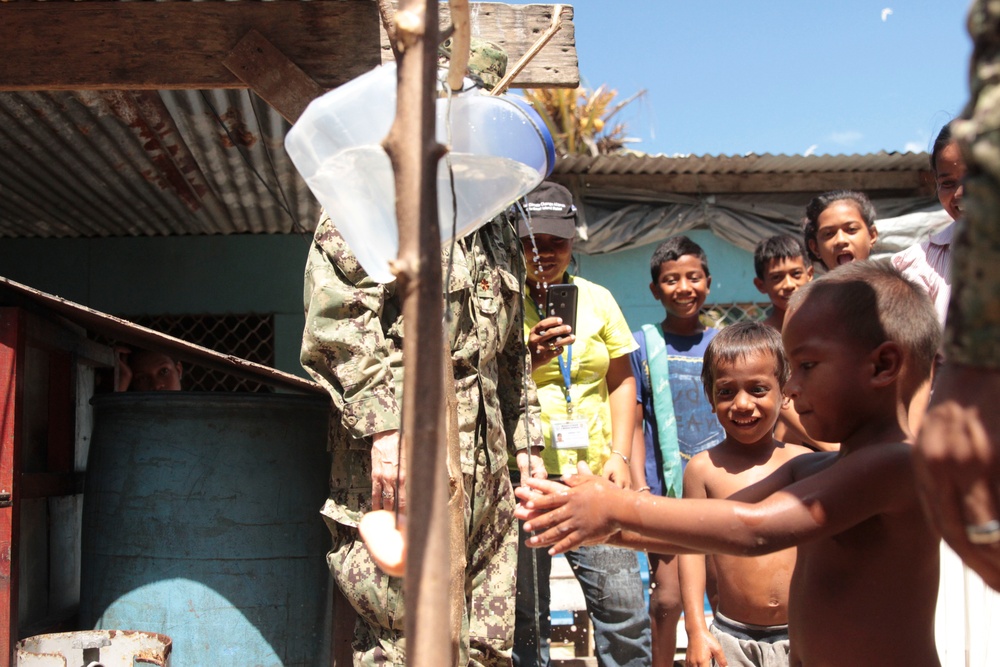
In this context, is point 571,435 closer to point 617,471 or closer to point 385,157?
point 617,471

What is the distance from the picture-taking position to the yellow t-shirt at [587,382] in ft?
10.6

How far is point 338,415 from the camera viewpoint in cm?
252

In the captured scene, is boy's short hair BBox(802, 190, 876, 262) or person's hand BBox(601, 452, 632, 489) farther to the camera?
boy's short hair BBox(802, 190, 876, 262)

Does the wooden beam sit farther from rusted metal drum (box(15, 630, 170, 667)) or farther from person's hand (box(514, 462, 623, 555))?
person's hand (box(514, 462, 623, 555))

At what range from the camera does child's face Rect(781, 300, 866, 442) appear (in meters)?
1.69

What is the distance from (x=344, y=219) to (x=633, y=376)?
6.91 feet

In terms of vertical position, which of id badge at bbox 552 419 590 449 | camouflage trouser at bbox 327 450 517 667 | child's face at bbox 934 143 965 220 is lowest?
camouflage trouser at bbox 327 450 517 667

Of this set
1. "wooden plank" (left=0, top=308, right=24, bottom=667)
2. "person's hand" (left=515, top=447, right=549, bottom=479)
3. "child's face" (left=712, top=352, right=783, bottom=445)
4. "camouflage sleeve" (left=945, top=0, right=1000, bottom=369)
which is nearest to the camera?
"camouflage sleeve" (left=945, top=0, right=1000, bottom=369)

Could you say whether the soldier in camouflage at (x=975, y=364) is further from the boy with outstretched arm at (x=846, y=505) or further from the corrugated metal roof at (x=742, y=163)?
the corrugated metal roof at (x=742, y=163)

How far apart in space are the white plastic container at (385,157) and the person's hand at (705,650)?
60.6 inches

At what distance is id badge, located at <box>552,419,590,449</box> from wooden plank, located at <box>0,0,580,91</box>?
45.7 inches


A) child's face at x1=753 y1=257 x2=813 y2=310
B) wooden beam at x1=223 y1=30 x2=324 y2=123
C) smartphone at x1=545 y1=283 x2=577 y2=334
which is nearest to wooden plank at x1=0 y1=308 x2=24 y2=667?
wooden beam at x1=223 y1=30 x2=324 y2=123

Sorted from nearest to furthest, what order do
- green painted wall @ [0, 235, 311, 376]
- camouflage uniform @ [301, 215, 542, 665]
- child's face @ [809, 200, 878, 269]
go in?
camouflage uniform @ [301, 215, 542, 665]
child's face @ [809, 200, 878, 269]
green painted wall @ [0, 235, 311, 376]

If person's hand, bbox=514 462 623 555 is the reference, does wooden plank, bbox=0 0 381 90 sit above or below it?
above
